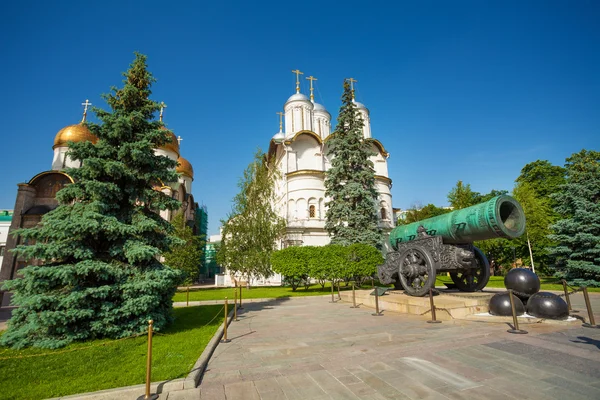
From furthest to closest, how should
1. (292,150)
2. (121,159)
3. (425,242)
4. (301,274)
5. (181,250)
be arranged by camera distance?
(292,150)
(181,250)
(301,274)
(425,242)
(121,159)

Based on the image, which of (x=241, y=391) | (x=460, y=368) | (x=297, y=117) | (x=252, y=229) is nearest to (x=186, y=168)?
(x=297, y=117)

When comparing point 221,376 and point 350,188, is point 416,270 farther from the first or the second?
point 350,188

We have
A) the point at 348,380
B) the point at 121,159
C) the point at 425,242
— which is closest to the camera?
the point at 348,380

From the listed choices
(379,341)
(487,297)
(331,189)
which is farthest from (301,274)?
(379,341)

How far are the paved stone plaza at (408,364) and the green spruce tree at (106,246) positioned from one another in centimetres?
247

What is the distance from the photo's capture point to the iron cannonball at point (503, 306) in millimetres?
7152

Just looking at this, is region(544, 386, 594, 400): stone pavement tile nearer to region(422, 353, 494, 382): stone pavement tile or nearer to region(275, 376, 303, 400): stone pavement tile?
region(422, 353, 494, 382): stone pavement tile

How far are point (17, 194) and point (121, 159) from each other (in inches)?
948

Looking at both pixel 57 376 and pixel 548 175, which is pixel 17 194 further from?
pixel 548 175

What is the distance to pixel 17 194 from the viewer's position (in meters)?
23.5

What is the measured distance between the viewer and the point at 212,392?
3.69 metres

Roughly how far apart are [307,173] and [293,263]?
13.6 meters

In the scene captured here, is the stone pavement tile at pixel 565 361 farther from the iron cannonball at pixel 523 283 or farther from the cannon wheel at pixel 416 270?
the cannon wheel at pixel 416 270

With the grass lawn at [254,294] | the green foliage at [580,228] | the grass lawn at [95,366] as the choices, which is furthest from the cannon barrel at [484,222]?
the green foliage at [580,228]
